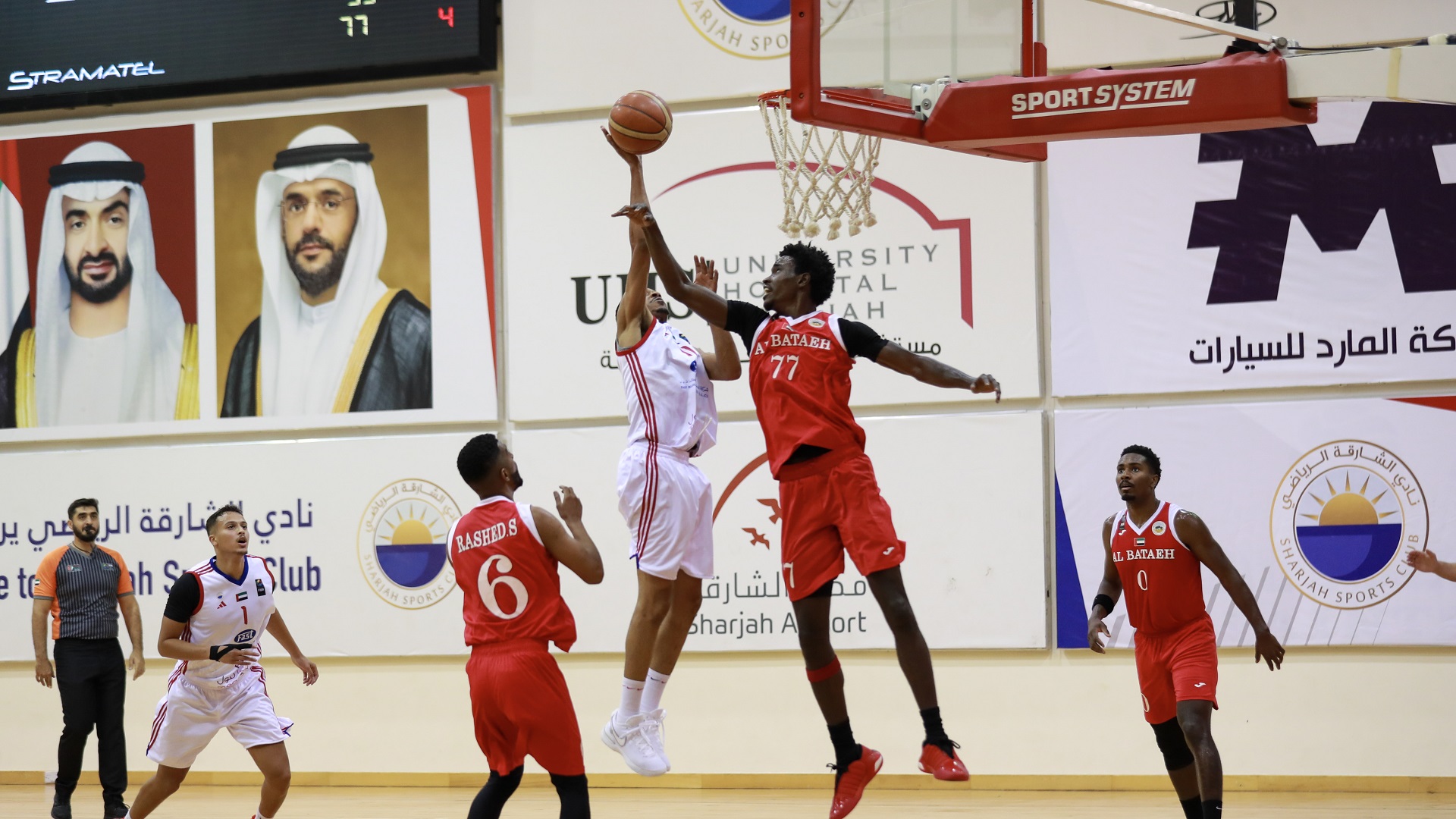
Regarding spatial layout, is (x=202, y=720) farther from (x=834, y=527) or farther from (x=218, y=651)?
(x=834, y=527)

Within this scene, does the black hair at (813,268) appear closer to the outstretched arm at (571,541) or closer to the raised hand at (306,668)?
the outstretched arm at (571,541)

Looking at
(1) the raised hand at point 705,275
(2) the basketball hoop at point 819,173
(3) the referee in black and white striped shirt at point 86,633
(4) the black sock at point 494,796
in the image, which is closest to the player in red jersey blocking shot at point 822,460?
(1) the raised hand at point 705,275

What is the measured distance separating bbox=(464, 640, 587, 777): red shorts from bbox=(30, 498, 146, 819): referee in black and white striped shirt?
13.8 feet

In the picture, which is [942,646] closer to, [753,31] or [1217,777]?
[1217,777]

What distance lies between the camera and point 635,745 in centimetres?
656

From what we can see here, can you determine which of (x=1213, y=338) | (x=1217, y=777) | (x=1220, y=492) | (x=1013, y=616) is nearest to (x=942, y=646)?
(x=1013, y=616)

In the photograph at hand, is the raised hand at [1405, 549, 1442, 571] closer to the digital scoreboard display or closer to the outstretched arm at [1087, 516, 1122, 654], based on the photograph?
the outstretched arm at [1087, 516, 1122, 654]

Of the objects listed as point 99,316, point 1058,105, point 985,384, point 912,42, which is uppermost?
point 912,42

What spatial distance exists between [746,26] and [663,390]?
4.05 meters

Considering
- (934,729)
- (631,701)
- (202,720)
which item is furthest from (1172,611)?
(202,720)

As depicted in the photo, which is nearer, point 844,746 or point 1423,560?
point 844,746

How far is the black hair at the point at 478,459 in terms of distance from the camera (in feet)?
18.3

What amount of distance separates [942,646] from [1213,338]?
261 centimetres

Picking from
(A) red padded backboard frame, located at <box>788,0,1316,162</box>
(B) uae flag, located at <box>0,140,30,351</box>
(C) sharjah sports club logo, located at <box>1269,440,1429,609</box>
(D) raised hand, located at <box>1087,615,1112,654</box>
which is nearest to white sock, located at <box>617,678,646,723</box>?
(D) raised hand, located at <box>1087,615,1112,654</box>
